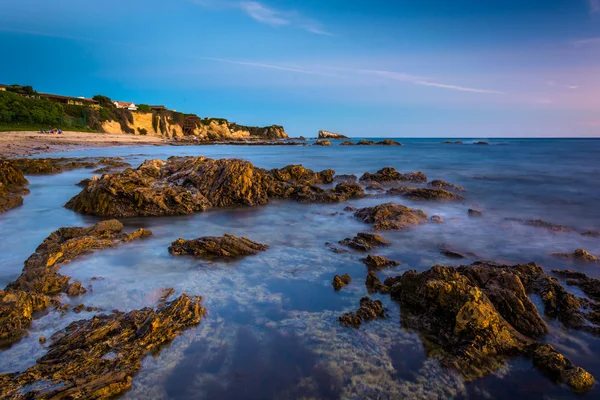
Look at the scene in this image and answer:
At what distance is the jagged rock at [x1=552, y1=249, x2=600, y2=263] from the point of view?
23.2 feet

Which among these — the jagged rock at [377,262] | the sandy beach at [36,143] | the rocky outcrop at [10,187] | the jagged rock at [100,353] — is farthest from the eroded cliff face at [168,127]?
the jagged rock at [100,353]

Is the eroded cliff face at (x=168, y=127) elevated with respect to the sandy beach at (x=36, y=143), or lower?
elevated

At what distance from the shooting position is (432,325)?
4555 millimetres

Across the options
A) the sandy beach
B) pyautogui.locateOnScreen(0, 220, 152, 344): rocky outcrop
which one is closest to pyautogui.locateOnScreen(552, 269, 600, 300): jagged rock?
pyautogui.locateOnScreen(0, 220, 152, 344): rocky outcrop

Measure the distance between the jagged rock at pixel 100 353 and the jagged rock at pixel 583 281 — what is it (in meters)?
6.16

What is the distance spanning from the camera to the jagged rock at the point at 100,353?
3232 mm

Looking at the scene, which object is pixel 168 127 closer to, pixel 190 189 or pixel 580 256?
pixel 190 189

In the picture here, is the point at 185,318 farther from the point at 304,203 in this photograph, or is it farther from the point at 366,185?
the point at 366,185

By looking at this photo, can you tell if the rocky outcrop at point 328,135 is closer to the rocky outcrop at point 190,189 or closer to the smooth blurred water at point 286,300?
the rocky outcrop at point 190,189

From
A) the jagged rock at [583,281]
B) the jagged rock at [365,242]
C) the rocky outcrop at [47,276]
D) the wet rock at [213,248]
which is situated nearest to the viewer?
the rocky outcrop at [47,276]

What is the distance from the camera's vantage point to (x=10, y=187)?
13.3 m

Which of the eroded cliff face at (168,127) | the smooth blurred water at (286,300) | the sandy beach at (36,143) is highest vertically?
the eroded cliff face at (168,127)

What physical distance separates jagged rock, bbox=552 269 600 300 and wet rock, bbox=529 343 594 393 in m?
2.23

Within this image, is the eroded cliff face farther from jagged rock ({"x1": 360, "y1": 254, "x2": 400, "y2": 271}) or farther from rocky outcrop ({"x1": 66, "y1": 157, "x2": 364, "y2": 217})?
jagged rock ({"x1": 360, "y1": 254, "x2": 400, "y2": 271})
